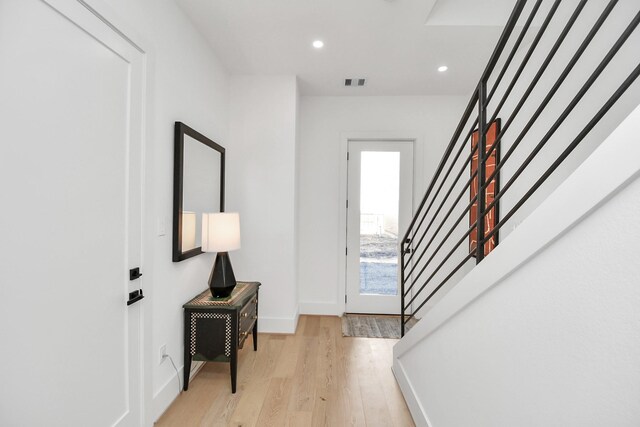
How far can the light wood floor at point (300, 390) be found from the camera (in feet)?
6.29

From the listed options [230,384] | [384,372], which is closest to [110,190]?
[230,384]

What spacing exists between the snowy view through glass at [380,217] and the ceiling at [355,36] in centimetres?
96

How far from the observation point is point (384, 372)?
8.14ft

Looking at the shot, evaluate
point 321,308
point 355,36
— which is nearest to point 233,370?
point 321,308

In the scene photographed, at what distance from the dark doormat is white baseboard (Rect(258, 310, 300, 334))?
56cm

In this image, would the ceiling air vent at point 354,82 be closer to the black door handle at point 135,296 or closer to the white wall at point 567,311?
the white wall at point 567,311

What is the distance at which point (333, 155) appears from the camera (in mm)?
3756

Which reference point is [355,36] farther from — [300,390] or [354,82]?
[300,390]

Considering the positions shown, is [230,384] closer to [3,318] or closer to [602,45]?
[3,318]

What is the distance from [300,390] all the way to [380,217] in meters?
2.16

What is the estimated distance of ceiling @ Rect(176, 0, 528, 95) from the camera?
215 cm

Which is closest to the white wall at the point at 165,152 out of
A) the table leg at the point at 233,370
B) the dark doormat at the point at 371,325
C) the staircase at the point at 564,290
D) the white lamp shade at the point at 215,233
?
the white lamp shade at the point at 215,233

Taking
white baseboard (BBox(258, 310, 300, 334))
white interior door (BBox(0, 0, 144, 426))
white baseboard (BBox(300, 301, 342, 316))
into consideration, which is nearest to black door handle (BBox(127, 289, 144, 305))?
white interior door (BBox(0, 0, 144, 426))

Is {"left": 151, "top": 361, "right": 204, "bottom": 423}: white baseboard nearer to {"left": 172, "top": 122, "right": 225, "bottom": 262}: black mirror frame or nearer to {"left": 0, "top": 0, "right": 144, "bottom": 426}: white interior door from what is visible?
{"left": 0, "top": 0, "right": 144, "bottom": 426}: white interior door
